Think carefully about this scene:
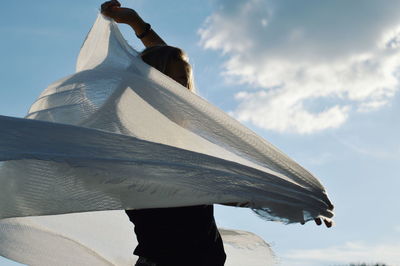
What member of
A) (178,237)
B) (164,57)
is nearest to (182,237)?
(178,237)

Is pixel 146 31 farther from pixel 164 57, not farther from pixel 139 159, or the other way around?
pixel 139 159

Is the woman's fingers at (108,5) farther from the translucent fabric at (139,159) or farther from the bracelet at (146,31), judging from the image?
the translucent fabric at (139,159)

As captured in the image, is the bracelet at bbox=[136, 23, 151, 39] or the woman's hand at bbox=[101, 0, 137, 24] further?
the bracelet at bbox=[136, 23, 151, 39]

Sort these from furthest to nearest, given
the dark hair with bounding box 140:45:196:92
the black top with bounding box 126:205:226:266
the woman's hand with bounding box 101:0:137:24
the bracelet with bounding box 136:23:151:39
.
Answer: the bracelet with bounding box 136:23:151:39 → the woman's hand with bounding box 101:0:137:24 → the dark hair with bounding box 140:45:196:92 → the black top with bounding box 126:205:226:266

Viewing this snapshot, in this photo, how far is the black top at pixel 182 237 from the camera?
228 centimetres

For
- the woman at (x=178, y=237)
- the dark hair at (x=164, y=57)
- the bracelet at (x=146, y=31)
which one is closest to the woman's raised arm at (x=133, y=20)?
the bracelet at (x=146, y=31)

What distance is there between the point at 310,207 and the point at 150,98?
2.53 ft

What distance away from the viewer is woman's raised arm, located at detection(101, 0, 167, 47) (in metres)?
2.91

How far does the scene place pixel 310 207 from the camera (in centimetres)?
199

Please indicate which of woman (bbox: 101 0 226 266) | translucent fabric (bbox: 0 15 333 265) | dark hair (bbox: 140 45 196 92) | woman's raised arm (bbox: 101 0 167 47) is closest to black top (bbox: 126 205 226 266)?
woman (bbox: 101 0 226 266)

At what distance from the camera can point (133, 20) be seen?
2.96 m

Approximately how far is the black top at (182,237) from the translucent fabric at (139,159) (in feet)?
1.03

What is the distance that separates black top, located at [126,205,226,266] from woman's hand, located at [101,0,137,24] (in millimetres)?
1057

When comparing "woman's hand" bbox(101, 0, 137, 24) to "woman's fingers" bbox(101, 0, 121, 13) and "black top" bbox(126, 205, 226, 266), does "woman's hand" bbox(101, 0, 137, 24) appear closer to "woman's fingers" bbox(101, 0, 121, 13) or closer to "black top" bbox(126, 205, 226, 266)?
"woman's fingers" bbox(101, 0, 121, 13)
